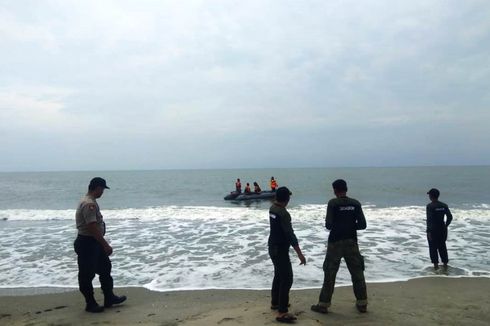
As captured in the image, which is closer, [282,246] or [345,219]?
[282,246]

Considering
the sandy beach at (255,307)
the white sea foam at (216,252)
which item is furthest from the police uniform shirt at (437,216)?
the sandy beach at (255,307)

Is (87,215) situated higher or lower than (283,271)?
higher

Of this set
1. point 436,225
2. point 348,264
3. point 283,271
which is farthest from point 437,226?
point 283,271

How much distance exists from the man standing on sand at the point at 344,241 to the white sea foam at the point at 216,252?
6.26 ft

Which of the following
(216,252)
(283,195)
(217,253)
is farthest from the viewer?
(216,252)

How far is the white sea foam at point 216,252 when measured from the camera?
765cm

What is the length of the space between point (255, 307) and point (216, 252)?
5.09 m

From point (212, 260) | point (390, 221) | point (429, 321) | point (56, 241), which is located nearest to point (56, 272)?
point (212, 260)

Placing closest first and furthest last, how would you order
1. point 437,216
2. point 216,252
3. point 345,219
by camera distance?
point 345,219
point 437,216
point 216,252

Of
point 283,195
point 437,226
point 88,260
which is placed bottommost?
point 88,260

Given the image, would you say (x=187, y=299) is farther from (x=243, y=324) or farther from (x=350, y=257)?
(x=350, y=257)

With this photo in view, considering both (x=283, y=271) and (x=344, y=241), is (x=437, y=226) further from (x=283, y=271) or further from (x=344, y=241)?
(x=283, y=271)

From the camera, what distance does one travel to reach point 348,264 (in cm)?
508

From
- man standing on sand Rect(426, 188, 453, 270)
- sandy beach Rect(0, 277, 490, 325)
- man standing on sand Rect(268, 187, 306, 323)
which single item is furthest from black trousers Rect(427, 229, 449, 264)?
man standing on sand Rect(268, 187, 306, 323)
